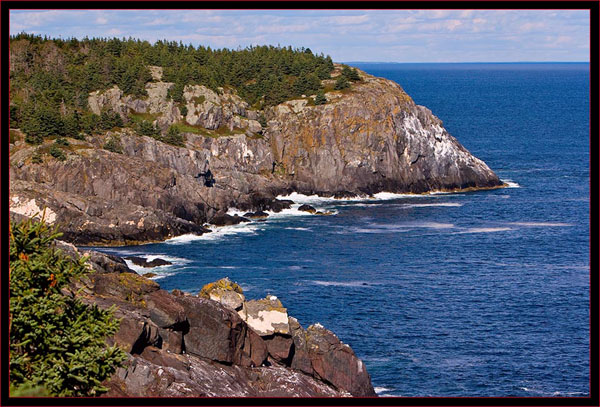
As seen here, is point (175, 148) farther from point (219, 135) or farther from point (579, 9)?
point (579, 9)

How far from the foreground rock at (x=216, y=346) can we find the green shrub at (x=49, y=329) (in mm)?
7792

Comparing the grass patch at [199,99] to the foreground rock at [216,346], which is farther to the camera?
the grass patch at [199,99]

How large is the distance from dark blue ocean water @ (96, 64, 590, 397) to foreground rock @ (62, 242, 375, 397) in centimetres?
720

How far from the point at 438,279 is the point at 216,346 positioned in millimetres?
44953

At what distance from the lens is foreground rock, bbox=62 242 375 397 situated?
40969 mm

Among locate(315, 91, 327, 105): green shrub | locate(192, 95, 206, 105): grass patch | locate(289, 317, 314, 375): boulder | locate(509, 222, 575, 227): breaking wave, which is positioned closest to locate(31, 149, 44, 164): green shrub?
locate(192, 95, 206, 105): grass patch

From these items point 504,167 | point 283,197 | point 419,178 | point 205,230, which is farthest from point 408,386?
point 504,167

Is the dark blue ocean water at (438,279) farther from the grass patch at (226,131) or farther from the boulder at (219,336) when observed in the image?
the grass patch at (226,131)

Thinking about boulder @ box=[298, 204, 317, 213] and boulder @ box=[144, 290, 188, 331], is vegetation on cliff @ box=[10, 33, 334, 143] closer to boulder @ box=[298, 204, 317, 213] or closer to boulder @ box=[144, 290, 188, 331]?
boulder @ box=[298, 204, 317, 213]

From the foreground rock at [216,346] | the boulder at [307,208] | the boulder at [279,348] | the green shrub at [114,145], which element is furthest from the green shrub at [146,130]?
the boulder at [279,348]

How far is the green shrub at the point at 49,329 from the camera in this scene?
27.4 metres

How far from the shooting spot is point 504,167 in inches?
6403

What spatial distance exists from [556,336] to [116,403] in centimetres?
6112

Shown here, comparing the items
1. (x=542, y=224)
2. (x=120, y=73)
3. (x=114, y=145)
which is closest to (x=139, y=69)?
(x=120, y=73)
